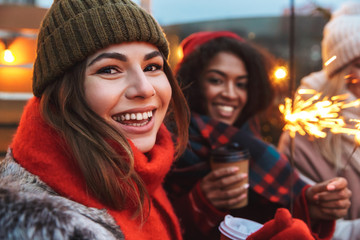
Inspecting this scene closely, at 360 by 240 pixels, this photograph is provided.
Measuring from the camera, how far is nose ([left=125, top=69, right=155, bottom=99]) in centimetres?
102

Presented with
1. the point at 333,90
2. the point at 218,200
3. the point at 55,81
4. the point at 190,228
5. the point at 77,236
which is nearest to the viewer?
the point at 77,236

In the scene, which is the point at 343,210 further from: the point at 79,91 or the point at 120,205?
the point at 79,91

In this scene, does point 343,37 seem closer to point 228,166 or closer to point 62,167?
point 228,166

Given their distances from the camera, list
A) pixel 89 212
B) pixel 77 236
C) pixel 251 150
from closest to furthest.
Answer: pixel 77 236
pixel 89 212
pixel 251 150

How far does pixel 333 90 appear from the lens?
1.89 m

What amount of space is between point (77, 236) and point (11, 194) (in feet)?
0.72

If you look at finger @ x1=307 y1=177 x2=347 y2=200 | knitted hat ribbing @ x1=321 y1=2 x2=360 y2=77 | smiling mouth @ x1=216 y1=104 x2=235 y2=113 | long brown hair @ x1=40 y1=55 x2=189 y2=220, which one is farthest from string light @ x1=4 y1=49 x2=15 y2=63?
finger @ x1=307 y1=177 x2=347 y2=200

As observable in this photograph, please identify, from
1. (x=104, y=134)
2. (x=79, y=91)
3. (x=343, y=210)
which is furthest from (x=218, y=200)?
(x=79, y=91)

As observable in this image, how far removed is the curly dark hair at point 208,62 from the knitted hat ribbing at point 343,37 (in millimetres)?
385

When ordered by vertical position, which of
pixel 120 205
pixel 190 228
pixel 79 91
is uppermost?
pixel 79 91

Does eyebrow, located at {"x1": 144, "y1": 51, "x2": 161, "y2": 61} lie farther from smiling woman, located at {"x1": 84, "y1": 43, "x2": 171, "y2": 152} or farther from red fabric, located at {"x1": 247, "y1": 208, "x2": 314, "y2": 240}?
red fabric, located at {"x1": 247, "y1": 208, "x2": 314, "y2": 240}

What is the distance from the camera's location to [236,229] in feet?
3.39

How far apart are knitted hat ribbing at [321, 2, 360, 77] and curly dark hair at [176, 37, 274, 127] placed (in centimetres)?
38

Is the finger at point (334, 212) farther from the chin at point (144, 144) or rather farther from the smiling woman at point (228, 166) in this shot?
the chin at point (144, 144)
